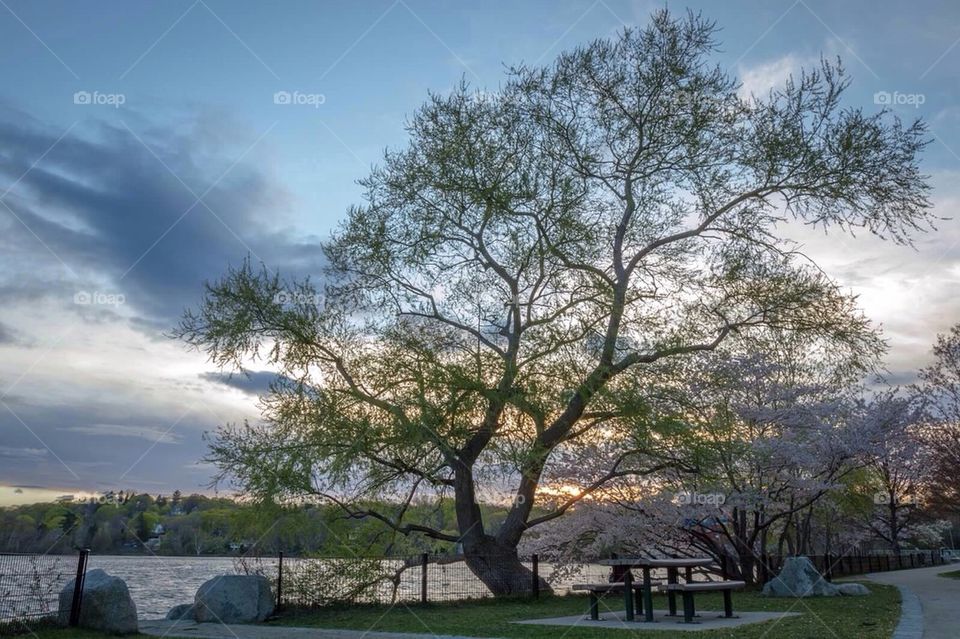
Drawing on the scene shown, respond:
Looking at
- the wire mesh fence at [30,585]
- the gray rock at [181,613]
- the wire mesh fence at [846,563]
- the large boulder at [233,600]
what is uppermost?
the wire mesh fence at [30,585]

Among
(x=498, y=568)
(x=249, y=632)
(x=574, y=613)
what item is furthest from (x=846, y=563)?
(x=249, y=632)

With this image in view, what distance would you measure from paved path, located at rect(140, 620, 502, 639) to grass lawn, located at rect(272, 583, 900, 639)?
0.64m

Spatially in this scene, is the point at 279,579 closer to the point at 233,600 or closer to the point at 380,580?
the point at 233,600

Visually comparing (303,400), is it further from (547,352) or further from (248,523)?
(547,352)

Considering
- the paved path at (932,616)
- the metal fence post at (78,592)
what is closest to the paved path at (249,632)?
the metal fence post at (78,592)

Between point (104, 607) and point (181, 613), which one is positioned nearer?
point (104, 607)

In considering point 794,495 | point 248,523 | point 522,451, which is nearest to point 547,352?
point 522,451

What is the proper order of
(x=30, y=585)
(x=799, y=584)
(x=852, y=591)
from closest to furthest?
(x=30, y=585) → (x=799, y=584) → (x=852, y=591)

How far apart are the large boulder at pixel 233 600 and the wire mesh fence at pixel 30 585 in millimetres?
2343

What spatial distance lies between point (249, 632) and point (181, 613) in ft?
10.0

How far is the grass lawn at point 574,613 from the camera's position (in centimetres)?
979

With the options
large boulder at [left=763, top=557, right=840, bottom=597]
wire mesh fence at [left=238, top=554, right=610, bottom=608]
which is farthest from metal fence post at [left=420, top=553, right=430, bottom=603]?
large boulder at [left=763, top=557, right=840, bottom=597]

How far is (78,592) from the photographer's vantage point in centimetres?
1123

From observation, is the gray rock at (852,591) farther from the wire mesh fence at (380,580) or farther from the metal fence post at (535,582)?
the metal fence post at (535,582)
